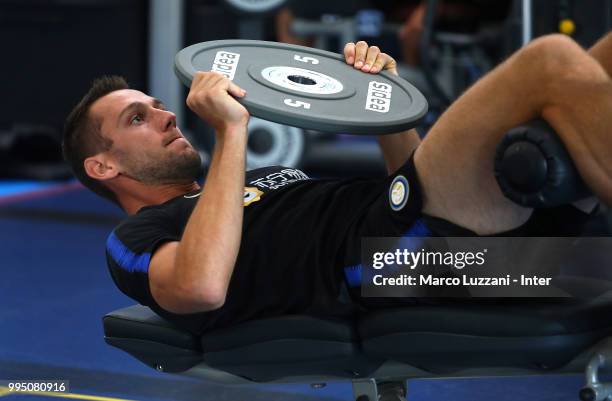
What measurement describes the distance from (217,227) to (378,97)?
1.28 feet

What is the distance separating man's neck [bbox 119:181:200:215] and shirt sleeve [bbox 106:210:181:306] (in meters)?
0.15

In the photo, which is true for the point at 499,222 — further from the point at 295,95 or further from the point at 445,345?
the point at 295,95

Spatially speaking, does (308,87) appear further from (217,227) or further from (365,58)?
(217,227)

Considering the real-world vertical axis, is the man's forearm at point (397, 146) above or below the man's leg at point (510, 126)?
below

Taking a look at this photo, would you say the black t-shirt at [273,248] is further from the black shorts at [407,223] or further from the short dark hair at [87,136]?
the short dark hair at [87,136]

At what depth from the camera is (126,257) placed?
66.0 inches

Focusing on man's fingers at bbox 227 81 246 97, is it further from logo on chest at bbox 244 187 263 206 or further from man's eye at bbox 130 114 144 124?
man's eye at bbox 130 114 144 124

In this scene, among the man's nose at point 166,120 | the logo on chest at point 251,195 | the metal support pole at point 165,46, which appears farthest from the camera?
the metal support pole at point 165,46

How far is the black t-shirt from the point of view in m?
1.64

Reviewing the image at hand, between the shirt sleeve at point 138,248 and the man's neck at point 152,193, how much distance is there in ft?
0.49

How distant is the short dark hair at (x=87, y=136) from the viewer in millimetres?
1938

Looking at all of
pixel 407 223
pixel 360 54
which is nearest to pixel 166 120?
pixel 360 54

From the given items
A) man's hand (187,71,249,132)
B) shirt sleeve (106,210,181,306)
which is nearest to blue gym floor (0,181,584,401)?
shirt sleeve (106,210,181,306)

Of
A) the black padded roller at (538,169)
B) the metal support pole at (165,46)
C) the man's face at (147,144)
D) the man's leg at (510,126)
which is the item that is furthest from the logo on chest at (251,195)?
the metal support pole at (165,46)
